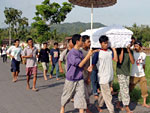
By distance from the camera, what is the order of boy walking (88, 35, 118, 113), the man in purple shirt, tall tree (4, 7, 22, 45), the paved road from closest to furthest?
the man in purple shirt → boy walking (88, 35, 118, 113) → the paved road → tall tree (4, 7, 22, 45)

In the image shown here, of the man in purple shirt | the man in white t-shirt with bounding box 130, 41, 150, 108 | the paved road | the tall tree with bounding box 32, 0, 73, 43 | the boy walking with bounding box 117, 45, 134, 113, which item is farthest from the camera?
the tall tree with bounding box 32, 0, 73, 43

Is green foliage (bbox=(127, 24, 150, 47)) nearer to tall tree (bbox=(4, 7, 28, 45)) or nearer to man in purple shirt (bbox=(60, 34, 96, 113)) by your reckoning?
tall tree (bbox=(4, 7, 28, 45))

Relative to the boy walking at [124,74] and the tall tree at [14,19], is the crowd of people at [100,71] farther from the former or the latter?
the tall tree at [14,19]

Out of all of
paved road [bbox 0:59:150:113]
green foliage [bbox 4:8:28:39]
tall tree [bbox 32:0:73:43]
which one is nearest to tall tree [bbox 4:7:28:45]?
green foliage [bbox 4:8:28:39]

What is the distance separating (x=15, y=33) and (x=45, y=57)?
41697 mm

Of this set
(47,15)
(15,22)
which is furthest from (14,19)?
(47,15)

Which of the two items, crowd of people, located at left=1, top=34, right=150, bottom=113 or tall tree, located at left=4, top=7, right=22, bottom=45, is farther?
tall tree, located at left=4, top=7, right=22, bottom=45

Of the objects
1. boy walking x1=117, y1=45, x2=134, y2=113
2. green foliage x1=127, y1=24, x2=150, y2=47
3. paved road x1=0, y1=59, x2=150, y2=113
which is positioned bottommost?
paved road x1=0, y1=59, x2=150, y2=113

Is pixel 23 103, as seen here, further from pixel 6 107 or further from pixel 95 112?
pixel 95 112

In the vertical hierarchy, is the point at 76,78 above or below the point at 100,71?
below

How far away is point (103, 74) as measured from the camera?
434 cm

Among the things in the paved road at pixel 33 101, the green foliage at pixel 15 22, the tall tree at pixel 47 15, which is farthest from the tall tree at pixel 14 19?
the paved road at pixel 33 101

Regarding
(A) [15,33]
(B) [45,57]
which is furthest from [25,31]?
(B) [45,57]

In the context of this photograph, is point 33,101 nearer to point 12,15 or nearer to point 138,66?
point 138,66
